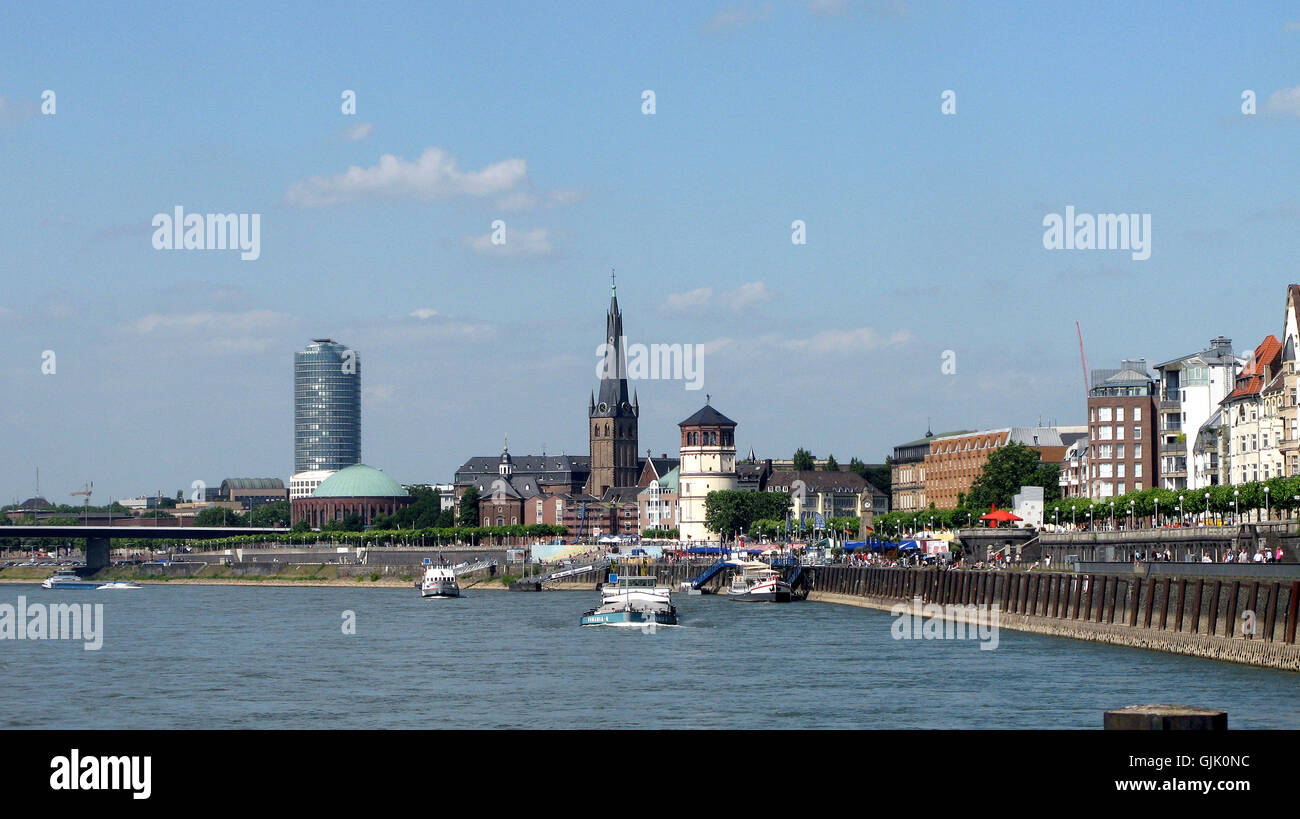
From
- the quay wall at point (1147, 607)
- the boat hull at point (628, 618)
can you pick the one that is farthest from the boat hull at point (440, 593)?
the boat hull at point (628, 618)

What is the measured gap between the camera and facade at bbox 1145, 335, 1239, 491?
484ft

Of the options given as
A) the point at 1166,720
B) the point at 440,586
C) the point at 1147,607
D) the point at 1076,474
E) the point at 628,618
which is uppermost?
the point at 1076,474

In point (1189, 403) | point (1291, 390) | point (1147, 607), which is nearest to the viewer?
point (1147, 607)

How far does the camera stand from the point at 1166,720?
1407cm

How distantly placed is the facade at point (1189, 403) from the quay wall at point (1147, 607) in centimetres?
4310

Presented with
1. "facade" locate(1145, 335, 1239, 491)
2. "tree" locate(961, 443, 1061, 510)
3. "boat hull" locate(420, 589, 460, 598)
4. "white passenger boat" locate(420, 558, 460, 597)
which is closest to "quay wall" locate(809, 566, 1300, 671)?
"facade" locate(1145, 335, 1239, 491)

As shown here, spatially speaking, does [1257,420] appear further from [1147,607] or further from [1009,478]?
[1009,478]

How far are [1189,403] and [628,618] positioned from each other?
68.9 m

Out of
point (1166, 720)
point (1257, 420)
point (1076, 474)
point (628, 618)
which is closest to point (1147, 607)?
point (628, 618)

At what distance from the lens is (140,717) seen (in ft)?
164

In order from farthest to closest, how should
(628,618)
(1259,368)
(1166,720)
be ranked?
(1259,368), (628,618), (1166,720)
